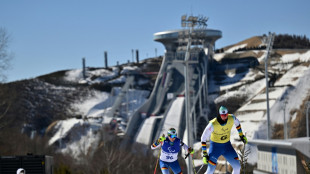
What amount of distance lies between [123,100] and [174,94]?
22824mm

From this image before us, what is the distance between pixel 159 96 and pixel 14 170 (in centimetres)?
8750

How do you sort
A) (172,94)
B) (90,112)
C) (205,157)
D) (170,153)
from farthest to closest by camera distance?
(90,112) < (172,94) < (170,153) < (205,157)

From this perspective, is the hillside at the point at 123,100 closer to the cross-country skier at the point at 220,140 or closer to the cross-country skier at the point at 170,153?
the cross-country skier at the point at 170,153

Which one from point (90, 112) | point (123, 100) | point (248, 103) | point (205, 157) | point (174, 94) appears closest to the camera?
point (205, 157)

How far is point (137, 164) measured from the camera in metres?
67.8

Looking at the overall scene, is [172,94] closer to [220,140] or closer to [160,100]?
[160,100]

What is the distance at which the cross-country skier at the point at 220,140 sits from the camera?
1442 cm

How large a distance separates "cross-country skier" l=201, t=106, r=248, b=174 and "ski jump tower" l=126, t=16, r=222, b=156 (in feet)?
228

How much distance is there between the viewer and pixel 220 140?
1466cm

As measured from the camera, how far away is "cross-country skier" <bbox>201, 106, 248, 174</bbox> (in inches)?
568

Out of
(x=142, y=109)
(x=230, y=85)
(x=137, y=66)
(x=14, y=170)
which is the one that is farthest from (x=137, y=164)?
(x=137, y=66)

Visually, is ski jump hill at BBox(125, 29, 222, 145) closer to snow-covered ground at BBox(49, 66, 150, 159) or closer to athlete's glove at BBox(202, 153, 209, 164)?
snow-covered ground at BBox(49, 66, 150, 159)

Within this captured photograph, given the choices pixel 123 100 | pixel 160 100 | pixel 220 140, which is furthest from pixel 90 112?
pixel 220 140

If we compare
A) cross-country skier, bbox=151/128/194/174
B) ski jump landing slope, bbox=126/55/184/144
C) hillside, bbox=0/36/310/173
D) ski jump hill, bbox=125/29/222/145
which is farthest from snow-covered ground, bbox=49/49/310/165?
cross-country skier, bbox=151/128/194/174
